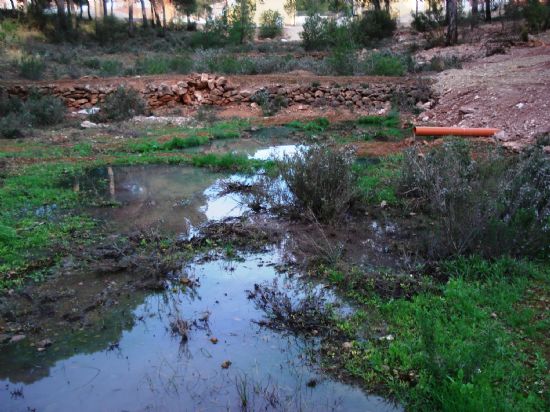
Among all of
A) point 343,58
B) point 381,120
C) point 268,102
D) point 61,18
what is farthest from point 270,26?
point 381,120

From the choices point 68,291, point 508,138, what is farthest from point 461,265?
point 508,138

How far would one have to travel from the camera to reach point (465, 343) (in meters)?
4.28

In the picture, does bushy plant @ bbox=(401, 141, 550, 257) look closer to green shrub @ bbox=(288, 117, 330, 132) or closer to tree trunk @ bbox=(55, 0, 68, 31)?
green shrub @ bbox=(288, 117, 330, 132)

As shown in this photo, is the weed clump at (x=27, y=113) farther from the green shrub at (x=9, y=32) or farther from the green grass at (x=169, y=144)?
the green shrub at (x=9, y=32)

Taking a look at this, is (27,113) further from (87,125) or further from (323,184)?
(323,184)

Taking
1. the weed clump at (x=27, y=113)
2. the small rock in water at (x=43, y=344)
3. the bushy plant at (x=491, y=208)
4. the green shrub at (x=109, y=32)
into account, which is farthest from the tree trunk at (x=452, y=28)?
the small rock in water at (x=43, y=344)

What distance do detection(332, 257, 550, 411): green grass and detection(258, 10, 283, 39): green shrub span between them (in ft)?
131

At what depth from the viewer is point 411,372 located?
413 centimetres

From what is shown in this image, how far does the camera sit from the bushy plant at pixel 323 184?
7527mm

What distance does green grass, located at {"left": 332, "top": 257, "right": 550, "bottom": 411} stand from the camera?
12.3ft

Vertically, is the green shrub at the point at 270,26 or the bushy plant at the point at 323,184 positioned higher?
the green shrub at the point at 270,26

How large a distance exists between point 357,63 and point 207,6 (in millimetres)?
33613

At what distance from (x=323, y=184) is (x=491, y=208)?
2443 millimetres

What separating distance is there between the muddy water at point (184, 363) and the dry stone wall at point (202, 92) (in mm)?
13079
